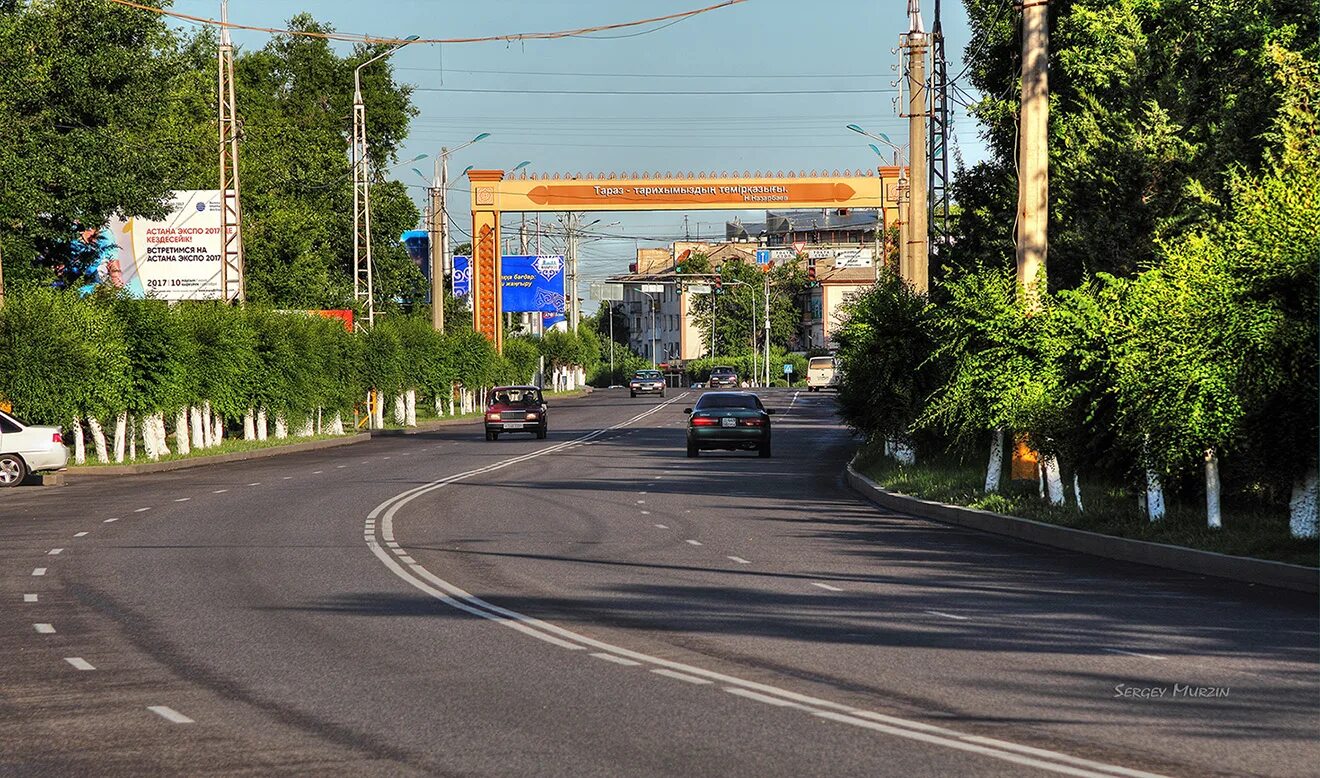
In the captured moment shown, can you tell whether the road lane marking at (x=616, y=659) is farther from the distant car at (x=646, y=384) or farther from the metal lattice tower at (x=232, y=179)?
the distant car at (x=646, y=384)

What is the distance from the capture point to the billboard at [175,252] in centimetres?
5809

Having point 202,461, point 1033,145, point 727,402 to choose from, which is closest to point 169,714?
point 1033,145

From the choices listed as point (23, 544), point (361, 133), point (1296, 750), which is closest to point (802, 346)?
point (361, 133)

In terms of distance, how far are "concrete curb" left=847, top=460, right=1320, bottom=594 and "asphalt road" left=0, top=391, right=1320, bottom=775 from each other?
34 cm

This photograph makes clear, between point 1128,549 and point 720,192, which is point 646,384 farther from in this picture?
point 1128,549

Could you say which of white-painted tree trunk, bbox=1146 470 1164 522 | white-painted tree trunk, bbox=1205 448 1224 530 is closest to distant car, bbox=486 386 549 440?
white-painted tree trunk, bbox=1146 470 1164 522

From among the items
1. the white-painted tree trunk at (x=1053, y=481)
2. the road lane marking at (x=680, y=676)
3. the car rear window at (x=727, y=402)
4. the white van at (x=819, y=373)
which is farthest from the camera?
the white van at (x=819, y=373)

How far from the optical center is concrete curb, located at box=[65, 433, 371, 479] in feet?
126

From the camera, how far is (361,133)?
191ft

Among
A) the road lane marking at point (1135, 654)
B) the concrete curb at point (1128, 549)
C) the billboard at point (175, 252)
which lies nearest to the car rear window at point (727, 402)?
the concrete curb at point (1128, 549)

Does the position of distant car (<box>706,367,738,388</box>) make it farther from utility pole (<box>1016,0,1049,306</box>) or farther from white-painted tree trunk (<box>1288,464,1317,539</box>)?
white-painted tree trunk (<box>1288,464,1317,539</box>)

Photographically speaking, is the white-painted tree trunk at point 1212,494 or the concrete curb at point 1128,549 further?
the white-painted tree trunk at point 1212,494

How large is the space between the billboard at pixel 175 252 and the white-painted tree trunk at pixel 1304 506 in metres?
46.6

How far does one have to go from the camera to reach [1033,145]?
2323 cm
